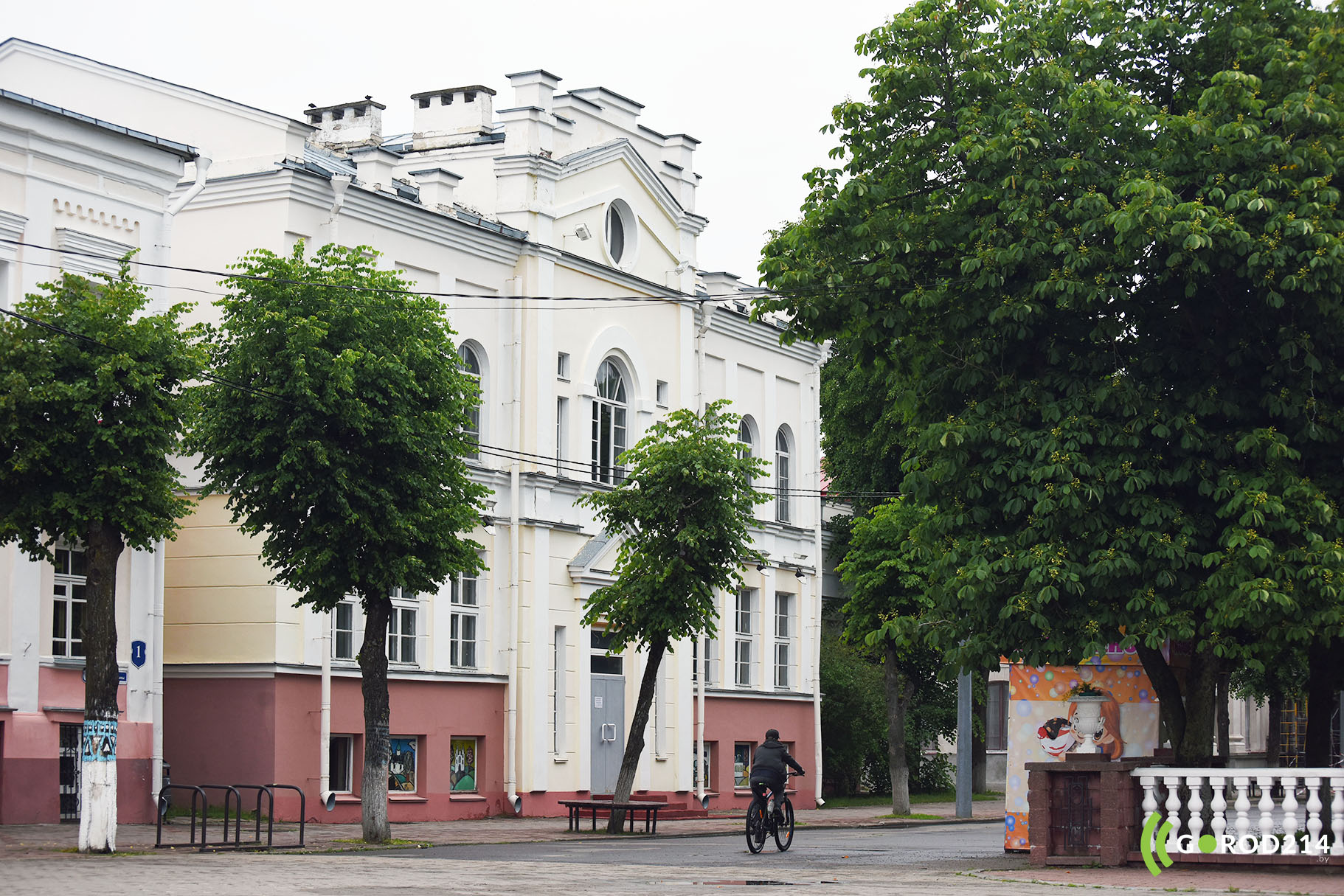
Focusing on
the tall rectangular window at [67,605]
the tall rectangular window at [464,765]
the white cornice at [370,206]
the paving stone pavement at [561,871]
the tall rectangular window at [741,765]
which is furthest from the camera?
the tall rectangular window at [741,765]

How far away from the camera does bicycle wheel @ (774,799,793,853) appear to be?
23.3m

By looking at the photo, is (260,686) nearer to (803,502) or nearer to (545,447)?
(545,447)

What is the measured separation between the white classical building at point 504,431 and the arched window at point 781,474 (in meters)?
0.53

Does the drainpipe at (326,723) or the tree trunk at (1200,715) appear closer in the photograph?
the tree trunk at (1200,715)

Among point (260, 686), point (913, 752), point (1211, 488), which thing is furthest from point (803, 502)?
point (1211, 488)

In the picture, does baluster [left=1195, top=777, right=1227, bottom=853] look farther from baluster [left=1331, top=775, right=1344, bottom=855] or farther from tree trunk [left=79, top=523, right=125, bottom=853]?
tree trunk [left=79, top=523, right=125, bottom=853]

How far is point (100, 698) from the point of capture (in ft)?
66.2

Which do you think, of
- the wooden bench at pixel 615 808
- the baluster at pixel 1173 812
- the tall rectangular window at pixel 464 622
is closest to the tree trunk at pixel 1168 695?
the baluster at pixel 1173 812

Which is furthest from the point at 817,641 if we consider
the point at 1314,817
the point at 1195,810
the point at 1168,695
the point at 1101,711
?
the point at 1314,817

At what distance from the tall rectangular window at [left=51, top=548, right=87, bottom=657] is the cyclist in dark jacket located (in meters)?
10.00

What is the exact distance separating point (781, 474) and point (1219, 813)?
2589 cm

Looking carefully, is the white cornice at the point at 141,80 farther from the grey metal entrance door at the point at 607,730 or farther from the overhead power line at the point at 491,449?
the grey metal entrance door at the point at 607,730

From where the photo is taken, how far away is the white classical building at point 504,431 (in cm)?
2950

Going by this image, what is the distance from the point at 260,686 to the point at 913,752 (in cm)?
2491
